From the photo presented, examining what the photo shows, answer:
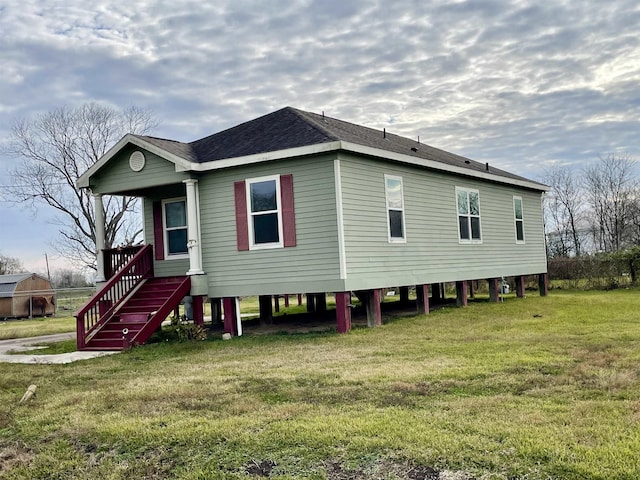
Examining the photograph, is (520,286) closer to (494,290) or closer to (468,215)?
(494,290)

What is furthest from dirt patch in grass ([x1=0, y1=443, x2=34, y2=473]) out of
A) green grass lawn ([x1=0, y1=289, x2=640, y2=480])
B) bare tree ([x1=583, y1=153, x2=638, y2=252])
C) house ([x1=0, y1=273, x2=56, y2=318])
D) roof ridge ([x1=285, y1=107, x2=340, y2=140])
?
bare tree ([x1=583, y1=153, x2=638, y2=252])

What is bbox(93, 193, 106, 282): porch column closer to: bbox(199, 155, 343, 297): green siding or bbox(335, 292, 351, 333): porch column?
bbox(199, 155, 343, 297): green siding

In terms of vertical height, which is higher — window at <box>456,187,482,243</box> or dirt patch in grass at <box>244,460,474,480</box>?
window at <box>456,187,482,243</box>

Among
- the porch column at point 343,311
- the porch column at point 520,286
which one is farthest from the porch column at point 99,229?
the porch column at point 520,286

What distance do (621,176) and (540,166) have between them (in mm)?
4621

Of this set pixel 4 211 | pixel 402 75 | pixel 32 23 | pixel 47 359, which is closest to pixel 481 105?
pixel 402 75

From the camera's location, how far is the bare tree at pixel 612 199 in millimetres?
36531

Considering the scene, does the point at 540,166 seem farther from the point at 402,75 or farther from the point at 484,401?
the point at 484,401

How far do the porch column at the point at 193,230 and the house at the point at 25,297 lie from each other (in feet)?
59.1

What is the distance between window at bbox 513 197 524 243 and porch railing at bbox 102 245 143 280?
1140 cm

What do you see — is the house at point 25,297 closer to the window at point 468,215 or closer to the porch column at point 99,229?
the porch column at point 99,229

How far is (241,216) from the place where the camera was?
1295 centimetres

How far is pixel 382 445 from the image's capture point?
15.2 feet

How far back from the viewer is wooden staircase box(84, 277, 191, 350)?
12.0 metres
